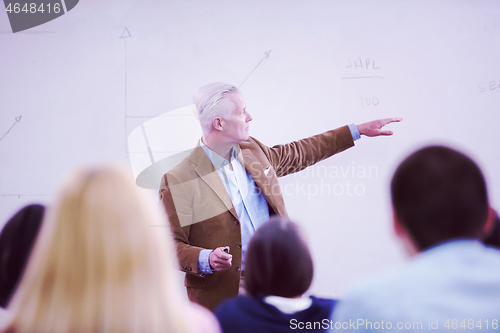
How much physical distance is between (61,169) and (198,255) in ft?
3.25

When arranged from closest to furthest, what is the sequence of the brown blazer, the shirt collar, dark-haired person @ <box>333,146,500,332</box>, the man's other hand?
dark-haired person @ <box>333,146,500,332</box>
the man's other hand
the brown blazer
the shirt collar

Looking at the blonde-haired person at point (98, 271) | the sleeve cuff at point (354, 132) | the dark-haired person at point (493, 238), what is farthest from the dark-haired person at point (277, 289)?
the sleeve cuff at point (354, 132)

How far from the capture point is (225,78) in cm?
195

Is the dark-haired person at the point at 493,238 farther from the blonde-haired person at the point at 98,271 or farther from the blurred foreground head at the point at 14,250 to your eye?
the blurred foreground head at the point at 14,250

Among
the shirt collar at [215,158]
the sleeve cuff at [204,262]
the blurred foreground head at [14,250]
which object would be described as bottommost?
the sleeve cuff at [204,262]

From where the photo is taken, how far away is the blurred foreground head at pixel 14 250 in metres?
0.93

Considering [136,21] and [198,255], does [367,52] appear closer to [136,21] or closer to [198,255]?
[136,21]

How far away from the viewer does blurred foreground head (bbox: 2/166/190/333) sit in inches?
24.8

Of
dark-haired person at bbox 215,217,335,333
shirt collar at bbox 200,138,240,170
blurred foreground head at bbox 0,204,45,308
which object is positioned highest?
blurred foreground head at bbox 0,204,45,308

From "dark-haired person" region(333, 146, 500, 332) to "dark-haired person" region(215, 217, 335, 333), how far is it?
28cm

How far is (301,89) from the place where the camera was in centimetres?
196

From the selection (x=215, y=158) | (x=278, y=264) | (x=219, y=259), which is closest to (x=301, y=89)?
(x=215, y=158)

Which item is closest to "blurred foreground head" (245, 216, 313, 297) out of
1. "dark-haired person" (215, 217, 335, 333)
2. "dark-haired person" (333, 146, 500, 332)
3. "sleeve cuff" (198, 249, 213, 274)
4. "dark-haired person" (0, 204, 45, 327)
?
"dark-haired person" (215, 217, 335, 333)

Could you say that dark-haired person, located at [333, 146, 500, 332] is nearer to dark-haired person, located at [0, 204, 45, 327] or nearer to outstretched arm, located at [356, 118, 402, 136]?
dark-haired person, located at [0, 204, 45, 327]
